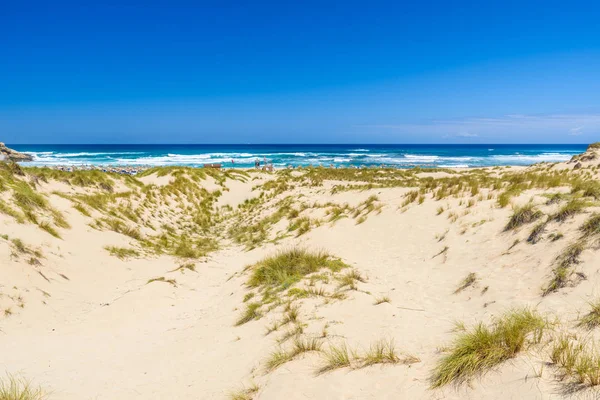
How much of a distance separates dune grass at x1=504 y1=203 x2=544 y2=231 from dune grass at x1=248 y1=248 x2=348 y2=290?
4510 millimetres

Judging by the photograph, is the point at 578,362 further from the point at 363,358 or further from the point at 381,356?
the point at 363,358

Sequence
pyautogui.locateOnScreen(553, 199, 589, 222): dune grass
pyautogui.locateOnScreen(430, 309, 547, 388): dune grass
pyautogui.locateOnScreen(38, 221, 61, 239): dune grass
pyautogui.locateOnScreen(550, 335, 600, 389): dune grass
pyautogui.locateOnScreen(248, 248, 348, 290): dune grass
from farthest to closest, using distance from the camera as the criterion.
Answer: pyautogui.locateOnScreen(38, 221, 61, 239): dune grass → pyautogui.locateOnScreen(248, 248, 348, 290): dune grass → pyautogui.locateOnScreen(553, 199, 589, 222): dune grass → pyautogui.locateOnScreen(430, 309, 547, 388): dune grass → pyautogui.locateOnScreen(550, 335, 600, 389): dune grass

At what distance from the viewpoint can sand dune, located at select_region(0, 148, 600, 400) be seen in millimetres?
3732

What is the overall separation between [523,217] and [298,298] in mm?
6294

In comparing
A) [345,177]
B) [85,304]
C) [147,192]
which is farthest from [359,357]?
[345,177]

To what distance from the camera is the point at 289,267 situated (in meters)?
7.91

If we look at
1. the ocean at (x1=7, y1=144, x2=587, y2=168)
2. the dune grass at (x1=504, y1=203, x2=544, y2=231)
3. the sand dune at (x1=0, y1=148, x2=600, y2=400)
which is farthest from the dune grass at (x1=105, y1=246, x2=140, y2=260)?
the ocean at (x1=7, y1=144, x2=587, y2=168)

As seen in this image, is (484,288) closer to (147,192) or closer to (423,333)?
(423,333)

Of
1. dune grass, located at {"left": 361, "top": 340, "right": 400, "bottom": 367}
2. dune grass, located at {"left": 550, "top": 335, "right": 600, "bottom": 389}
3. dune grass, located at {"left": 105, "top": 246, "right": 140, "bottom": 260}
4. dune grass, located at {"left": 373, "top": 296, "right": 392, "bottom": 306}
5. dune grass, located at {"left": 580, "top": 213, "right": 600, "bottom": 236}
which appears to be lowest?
dune grass, located at {"left": 105, "top": 246, "right": 140, "bottom": 260}

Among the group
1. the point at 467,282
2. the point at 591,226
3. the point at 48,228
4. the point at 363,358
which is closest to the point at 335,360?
the point at 363,358

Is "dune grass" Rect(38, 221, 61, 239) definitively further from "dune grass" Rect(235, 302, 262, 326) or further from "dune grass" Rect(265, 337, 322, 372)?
"dune grass" Rect(265, 337, 322, 372)

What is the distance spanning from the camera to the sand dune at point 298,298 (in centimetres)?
373

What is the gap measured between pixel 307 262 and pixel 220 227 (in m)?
10.5

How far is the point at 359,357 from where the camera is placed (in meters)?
3.95
